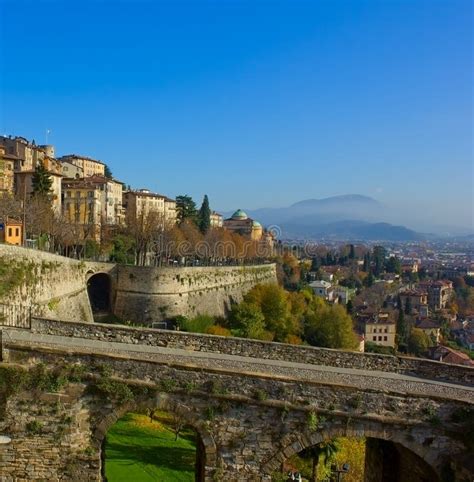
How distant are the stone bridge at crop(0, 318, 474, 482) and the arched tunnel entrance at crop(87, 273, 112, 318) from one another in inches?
1148

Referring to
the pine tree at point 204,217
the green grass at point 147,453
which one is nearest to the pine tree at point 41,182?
the pine tree at point 204,217

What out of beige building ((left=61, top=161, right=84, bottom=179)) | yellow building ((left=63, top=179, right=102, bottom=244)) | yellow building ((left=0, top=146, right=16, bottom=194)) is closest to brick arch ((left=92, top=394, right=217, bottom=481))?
yellow building ((left=0, top=146, right=16, bottom=194))

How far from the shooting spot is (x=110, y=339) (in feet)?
45.5

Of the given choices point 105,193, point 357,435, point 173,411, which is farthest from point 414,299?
point 173,411

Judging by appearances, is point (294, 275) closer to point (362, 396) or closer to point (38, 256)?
point (38, 256)

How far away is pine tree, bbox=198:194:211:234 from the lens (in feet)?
255

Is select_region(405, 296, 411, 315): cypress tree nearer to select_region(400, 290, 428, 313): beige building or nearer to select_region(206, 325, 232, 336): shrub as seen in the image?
select_region(400, 290, 428, 313): beige building

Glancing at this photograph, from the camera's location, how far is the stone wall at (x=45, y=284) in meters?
20.4

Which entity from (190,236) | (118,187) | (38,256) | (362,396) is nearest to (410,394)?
(362,396)

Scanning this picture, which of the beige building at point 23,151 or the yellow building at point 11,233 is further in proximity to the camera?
the beige building at point 23,151

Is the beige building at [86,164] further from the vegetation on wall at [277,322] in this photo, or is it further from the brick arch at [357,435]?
the brick arch at [357,435]

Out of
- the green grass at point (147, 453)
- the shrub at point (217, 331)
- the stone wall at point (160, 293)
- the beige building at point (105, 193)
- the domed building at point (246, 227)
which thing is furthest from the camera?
the domed building at point (246, 227)

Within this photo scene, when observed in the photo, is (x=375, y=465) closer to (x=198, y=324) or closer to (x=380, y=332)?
(x=198, y=324)

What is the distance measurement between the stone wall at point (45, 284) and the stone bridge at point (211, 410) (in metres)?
7.62
